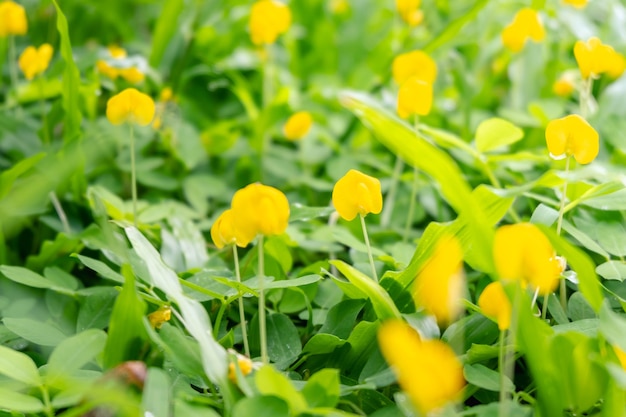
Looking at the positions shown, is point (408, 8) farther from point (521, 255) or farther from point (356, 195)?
point (521, 255)

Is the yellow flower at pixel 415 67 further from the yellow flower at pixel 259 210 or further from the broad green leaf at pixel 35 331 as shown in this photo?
the broad green leaf at pixel 35 331

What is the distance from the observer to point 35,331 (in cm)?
77

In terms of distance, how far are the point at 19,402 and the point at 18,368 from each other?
4 cm

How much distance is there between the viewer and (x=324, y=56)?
66.5 inches

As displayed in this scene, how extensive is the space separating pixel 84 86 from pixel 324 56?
636mm

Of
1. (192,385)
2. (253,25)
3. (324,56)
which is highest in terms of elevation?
(253,25)

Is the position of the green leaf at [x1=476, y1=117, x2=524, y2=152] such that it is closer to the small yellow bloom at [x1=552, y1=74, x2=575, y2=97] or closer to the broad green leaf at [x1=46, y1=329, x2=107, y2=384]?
the small yellow bloom at [x1=552, y1=74, x2=575, y2=97]

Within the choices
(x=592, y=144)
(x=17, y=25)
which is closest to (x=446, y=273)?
(x=592, y=144)

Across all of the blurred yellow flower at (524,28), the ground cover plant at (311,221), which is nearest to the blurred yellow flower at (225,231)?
the ground cover plant at (311,221)

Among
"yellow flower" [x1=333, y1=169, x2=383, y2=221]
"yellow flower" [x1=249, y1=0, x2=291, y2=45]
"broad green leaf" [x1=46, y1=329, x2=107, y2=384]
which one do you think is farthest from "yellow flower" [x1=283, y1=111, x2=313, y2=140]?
"broad green leaf" [x1=46, y1=329, x2=107, y2=384]

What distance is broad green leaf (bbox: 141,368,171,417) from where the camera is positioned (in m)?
0.58

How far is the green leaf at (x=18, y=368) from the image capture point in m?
0.66

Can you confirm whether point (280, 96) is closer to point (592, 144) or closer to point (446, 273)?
point (592, 144)

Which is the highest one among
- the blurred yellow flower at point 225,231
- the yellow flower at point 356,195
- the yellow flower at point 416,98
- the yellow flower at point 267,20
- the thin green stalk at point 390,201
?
the yellow flower at point 267,20
